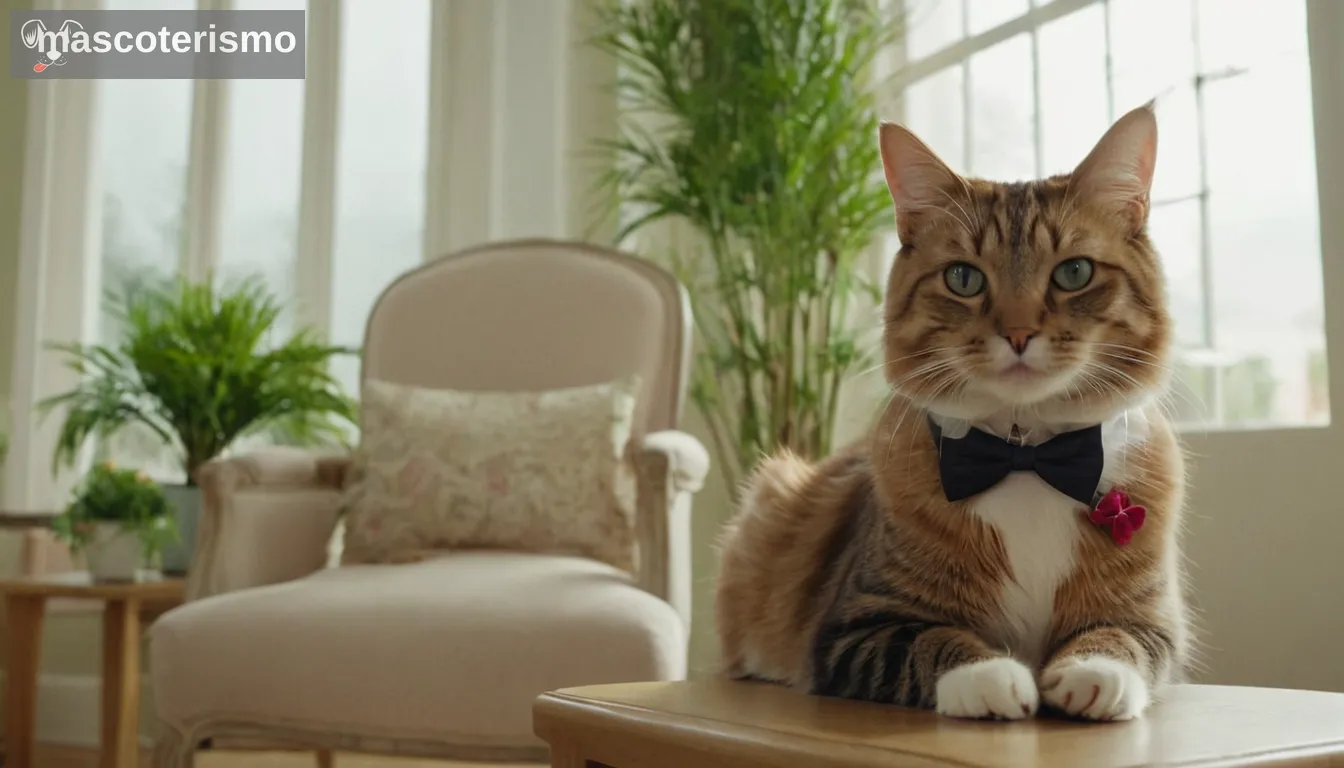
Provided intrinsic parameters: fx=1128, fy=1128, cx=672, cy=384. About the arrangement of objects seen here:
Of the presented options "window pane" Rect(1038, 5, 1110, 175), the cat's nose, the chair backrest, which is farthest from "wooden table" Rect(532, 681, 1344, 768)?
"window pane" Rect(1038, 5, 1110, 175)

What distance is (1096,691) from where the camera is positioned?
753 millimetres

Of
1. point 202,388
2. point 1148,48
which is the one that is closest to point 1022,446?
point 1148,48

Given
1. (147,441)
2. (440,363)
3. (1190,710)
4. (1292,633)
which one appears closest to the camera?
(1190,710)

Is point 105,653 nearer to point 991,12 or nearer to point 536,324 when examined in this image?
point 536,324

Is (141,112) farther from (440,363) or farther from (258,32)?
(440,363)

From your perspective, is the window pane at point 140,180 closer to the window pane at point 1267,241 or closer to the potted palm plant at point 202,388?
the potted palm plant at point 202,388

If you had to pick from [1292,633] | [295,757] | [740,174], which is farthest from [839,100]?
[295,757]

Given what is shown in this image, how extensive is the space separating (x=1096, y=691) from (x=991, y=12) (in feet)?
7.39

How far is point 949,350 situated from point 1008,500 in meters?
0.13

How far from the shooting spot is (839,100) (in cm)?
262

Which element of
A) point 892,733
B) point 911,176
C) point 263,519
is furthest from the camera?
point 263,519

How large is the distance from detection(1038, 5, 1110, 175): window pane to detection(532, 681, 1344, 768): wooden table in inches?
67.9

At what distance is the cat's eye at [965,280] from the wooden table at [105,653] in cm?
200

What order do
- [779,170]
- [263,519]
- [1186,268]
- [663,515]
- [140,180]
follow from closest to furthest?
[663,515] → [263,519] → [1186,268] → [779,170] → [140,180]
